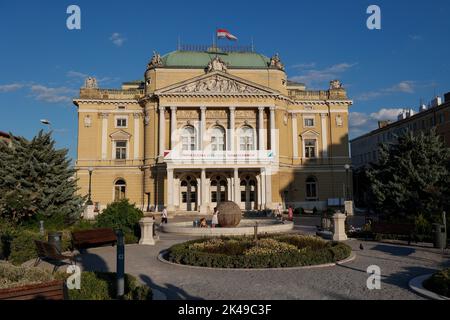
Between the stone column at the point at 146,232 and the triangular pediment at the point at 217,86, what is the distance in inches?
1262

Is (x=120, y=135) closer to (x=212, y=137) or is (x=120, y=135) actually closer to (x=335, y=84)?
(x=212, y=137)

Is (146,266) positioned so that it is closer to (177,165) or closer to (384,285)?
(384,285)

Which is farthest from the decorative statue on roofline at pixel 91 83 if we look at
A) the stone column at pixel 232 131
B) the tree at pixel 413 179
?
the tree at pixel 413 179

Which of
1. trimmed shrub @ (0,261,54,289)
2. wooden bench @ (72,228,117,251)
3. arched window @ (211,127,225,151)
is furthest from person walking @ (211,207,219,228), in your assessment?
arched window @ (211,127,225,151)

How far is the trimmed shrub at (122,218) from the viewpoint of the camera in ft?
69.4

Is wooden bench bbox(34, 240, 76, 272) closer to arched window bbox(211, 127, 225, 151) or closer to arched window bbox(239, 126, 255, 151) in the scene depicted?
arched window bbox(211, 127, 225, 151)

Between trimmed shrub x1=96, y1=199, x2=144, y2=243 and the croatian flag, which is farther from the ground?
the croatian flag

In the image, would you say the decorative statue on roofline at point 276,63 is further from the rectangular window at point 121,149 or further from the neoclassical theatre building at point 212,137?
the rectangular window at point 121,149

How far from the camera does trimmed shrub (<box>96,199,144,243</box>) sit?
21.1m

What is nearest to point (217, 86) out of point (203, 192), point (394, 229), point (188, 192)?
point (203, 192)

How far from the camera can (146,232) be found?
19984 mm

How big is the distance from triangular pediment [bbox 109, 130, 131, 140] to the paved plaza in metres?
38.6

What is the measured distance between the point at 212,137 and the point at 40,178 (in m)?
31.4

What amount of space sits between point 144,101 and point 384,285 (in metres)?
46.5
